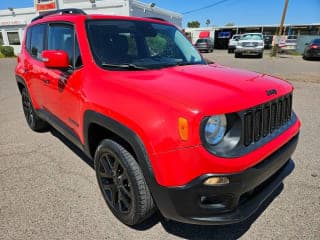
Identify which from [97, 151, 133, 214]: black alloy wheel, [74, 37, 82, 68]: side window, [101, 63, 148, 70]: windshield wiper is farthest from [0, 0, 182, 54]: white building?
[97, 151, 133, 214]: black alloy wheel

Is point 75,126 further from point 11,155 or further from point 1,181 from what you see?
point 11,155

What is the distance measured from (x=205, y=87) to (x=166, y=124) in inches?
18.7

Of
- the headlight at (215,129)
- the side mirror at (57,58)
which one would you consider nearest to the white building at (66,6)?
the side mirror at (57,58)

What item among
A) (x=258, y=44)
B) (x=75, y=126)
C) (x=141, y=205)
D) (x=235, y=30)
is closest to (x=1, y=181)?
(x=75, y=126)

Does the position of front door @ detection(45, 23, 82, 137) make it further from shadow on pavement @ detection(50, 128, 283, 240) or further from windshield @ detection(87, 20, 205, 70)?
shadow on pavement @ detection(50, 128, 283, 240)

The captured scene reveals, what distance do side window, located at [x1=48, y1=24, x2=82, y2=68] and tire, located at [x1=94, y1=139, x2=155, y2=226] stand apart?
3.32ft

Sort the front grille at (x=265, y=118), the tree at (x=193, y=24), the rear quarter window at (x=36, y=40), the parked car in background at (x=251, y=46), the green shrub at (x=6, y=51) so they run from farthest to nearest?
the tree at (x=193, y=24), the green shrub at (x=6, y=51), the parked car in background at (x=251, y=46), the rear quarter window at (x=36, y=40), the front grille at (x=265, y=118)

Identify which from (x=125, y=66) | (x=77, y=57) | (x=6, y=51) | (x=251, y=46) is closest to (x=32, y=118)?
(x=77, y=57)

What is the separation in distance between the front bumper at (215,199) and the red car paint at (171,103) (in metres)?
0.06

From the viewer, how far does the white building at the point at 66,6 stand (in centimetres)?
2283

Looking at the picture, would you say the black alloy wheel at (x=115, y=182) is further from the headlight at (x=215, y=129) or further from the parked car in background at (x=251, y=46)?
the parked car in background at (x=251, y=46)

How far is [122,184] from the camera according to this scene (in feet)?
8.20

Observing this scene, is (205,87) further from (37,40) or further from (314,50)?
(314,50)

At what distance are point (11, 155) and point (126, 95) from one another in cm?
279
